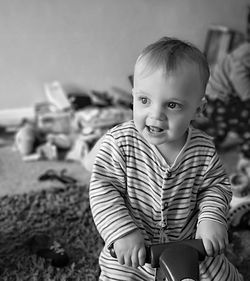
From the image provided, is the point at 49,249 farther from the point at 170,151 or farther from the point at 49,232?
the point at 170,151

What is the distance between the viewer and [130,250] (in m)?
0.79

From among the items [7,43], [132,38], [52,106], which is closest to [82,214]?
[52,106]

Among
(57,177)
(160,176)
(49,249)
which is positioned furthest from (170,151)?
(57,177)

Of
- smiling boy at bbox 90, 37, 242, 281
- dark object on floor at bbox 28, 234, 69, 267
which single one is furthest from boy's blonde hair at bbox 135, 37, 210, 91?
dark object on floor at bbox 28, 234, 69, 267

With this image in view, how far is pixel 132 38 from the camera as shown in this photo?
202 centimetres

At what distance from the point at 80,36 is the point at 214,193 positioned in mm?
1221

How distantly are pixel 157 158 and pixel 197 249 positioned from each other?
0.69ft

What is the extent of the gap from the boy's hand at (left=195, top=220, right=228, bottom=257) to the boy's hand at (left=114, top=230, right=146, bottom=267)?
116 mm

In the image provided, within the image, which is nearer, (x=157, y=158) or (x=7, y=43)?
(x=157, y=158)

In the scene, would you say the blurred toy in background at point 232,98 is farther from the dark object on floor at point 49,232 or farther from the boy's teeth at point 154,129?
the boy's teeth at point 154,129

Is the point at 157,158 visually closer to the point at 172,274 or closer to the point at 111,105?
the point at 172,274

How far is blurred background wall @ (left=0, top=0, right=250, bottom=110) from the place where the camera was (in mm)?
1811

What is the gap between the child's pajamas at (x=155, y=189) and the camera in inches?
34.5

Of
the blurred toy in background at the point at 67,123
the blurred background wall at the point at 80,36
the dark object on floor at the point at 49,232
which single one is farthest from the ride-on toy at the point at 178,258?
the blurred background wall at the point at 80,36
